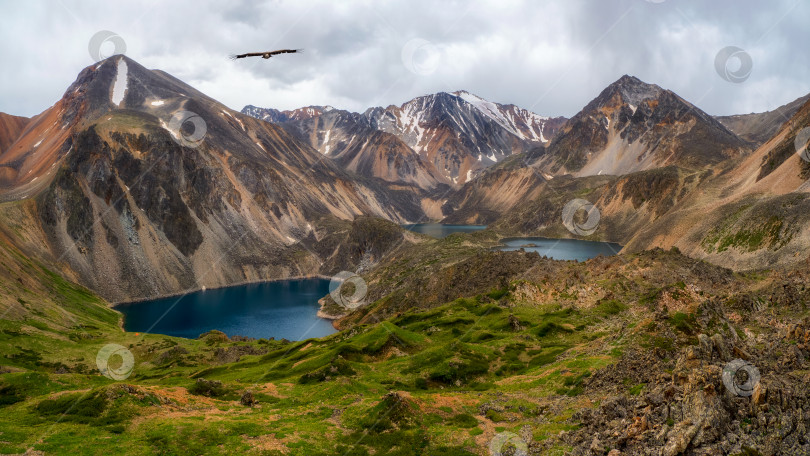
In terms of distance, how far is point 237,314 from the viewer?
154375 mm

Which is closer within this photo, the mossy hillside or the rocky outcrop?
the rocky outcrop

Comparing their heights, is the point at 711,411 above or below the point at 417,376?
above

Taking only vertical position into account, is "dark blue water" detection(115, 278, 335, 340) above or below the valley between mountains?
below

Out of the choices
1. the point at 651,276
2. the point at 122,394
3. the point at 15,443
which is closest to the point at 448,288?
the point at 651,276

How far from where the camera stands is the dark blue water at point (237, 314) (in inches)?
5295

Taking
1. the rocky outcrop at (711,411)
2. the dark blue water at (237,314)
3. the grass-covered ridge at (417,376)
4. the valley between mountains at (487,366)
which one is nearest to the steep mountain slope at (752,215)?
the valley between mountains at (487,366)

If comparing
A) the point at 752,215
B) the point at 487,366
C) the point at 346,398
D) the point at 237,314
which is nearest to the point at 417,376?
the point at 487,366

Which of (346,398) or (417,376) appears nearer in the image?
(346,398)

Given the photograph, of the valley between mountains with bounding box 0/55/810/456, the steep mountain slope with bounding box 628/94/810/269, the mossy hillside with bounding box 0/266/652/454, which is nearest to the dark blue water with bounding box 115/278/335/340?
the valley between mountains with bounding box 0/55/810/456

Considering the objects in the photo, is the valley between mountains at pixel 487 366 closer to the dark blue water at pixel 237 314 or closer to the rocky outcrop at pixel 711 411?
the rocky outcrop at pixel 711 411

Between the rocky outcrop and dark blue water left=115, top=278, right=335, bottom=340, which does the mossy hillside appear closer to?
the rocky outcrop

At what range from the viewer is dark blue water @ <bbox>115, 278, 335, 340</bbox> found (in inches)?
5295

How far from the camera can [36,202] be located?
169250 millimetres

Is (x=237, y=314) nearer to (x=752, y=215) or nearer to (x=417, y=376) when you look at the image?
(x=417, y=376)
